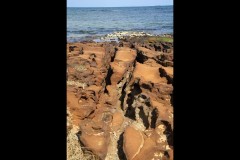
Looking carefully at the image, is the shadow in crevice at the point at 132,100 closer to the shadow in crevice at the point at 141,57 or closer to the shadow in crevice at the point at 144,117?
the shadow in crevice at the point at 144,117

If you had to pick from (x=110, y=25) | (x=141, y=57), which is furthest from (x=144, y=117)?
(x=110, y=25)

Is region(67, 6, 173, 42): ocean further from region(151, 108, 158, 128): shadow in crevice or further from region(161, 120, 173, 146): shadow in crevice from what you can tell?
region(161, 120, 173, 146): shadow in crevice

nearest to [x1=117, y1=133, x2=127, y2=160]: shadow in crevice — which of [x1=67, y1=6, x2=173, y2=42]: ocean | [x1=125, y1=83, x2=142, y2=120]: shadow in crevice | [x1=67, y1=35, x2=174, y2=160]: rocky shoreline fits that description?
[x1=67, y1=35, x2=174, y2=160]: rocky shoreline

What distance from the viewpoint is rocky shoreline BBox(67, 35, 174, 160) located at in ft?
14.2

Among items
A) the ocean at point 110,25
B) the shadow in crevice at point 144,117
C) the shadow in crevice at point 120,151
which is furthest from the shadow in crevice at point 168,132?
the ocean at point 110,25

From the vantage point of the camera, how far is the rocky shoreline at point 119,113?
434 cm
